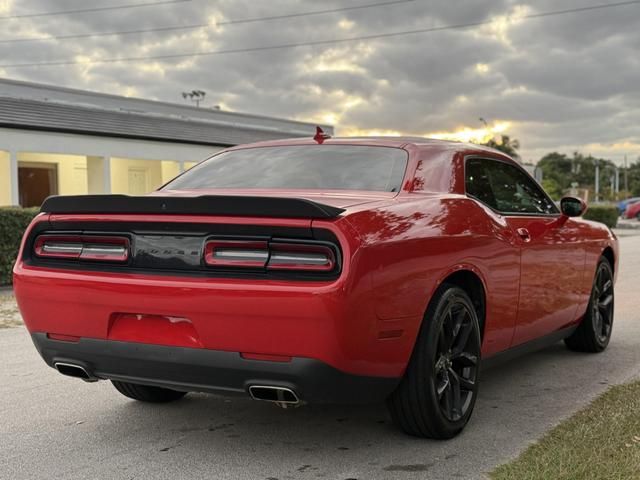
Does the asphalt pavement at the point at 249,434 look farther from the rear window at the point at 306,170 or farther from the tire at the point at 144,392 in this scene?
the rear window at the point at 306,170

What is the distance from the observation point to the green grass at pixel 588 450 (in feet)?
10.6

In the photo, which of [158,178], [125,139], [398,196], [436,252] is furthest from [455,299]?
[158,178]

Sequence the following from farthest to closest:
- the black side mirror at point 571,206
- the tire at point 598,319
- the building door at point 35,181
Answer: the building door at point 35,181, the tire at point 598,319, the black side mirror at point 571,206

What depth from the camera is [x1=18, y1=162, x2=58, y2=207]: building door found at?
79.2 ft

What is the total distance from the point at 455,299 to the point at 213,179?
64.4 inches

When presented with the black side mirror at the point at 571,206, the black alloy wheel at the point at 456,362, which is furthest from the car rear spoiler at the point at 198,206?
the black side mirror at the point at 571,206

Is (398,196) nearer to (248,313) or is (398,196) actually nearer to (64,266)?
(248,313)

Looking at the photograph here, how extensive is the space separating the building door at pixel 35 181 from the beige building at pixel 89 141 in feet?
0.10

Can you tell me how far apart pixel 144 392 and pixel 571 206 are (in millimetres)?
3078

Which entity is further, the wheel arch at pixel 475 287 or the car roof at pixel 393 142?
the car roof at pixel 393 142

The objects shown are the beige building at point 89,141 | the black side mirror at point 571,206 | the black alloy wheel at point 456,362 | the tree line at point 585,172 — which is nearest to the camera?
the black alloy wheel at point 456,362

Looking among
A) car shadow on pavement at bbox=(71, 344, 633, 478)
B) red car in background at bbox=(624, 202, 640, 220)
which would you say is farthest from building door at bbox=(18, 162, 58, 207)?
red car in background at bbox=(624, 202, 640, 220)

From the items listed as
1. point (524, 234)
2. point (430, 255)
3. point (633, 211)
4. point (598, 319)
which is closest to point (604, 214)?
point (633, 211)

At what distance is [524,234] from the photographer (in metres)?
4.57
